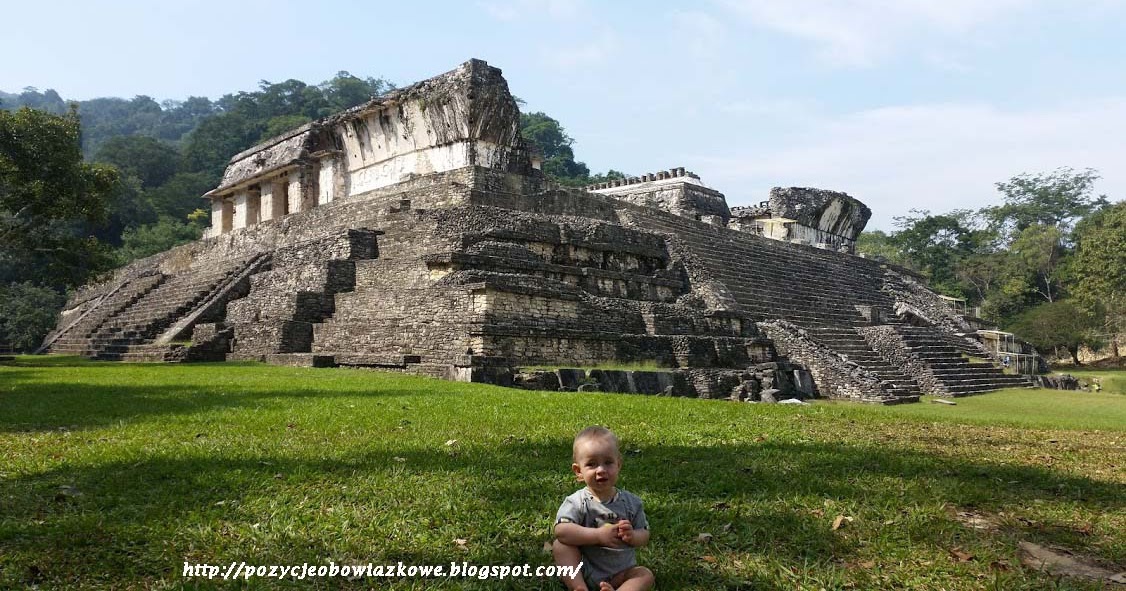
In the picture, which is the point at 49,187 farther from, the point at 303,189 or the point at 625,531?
the point at 625,531

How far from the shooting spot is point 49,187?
508 inches

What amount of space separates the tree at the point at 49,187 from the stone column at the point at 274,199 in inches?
281

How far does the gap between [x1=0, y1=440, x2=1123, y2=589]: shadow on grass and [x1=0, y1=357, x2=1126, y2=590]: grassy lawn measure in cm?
1

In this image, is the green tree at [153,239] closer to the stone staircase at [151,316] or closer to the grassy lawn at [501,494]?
the stone staircase at [151,316]

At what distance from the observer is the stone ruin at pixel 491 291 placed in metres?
10.8

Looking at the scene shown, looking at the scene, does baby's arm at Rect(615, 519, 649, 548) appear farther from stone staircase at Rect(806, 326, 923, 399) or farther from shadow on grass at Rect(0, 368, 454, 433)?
stone staircase at Rect(806, 326, 923, 399)

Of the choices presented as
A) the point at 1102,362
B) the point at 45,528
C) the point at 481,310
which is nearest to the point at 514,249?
the point at 481,310

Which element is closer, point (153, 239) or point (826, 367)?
point (826, 367)

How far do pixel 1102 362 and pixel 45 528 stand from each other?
103ft

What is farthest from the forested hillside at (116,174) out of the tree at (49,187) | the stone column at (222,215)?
the stone column at (222,215)

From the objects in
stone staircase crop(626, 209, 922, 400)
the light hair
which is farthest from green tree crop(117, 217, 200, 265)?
the light hair

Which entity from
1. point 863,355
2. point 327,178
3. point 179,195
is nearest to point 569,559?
point 863,355

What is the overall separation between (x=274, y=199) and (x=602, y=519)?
2079 centimetres

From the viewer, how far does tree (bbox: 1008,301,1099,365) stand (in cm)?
2511
